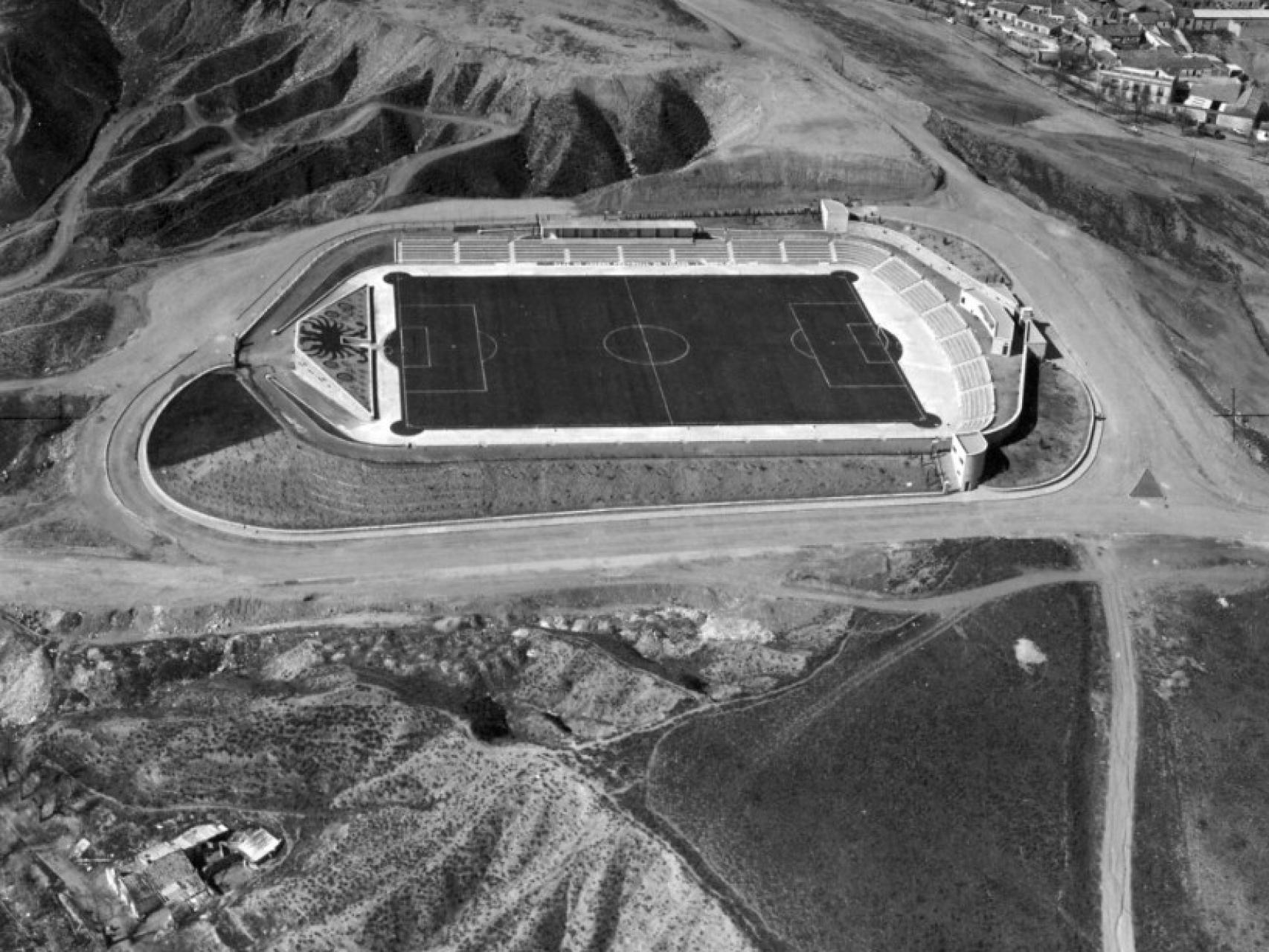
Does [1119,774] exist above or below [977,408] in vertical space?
below

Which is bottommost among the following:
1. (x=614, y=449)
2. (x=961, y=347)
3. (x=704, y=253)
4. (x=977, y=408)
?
(x=614, y=449)

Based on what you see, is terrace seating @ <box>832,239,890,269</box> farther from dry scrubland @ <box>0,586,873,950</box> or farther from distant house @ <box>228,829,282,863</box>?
distant house @ <box>228,829,282,863</box>

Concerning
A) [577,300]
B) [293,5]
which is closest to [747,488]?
[577,300]

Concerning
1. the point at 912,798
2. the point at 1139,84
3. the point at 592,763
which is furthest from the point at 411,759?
the point at 1139,84

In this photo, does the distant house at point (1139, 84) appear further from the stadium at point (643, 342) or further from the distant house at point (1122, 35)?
the stadium at point (643, 342)

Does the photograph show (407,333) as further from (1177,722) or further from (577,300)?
(1177,722)

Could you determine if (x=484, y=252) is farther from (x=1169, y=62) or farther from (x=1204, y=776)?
(x=1169, y=62)

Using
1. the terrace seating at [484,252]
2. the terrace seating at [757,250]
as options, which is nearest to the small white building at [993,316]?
the terrace seating at [757,250]
